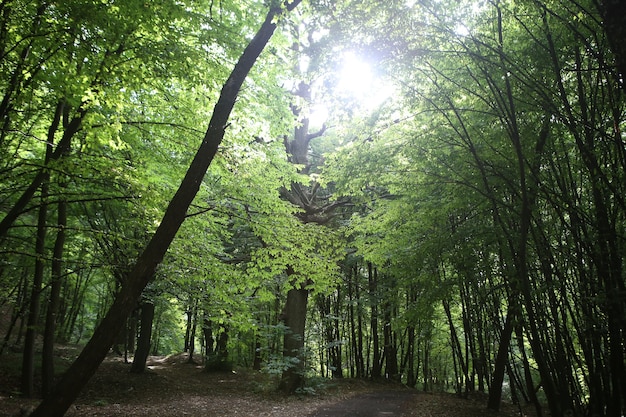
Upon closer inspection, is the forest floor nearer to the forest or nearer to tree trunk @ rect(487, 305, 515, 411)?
tree trunk @ rect(487, 305, 515, 411)

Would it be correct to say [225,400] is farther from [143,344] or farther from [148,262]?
[148,262]

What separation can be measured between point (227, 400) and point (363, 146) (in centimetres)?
840

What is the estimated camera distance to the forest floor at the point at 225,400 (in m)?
8.19

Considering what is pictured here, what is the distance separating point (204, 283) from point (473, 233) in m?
4.60

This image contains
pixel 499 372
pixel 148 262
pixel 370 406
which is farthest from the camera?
pixel 370 406

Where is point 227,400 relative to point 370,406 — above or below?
below

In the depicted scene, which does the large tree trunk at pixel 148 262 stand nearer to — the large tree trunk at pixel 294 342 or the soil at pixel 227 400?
the soil at pixel 227 400

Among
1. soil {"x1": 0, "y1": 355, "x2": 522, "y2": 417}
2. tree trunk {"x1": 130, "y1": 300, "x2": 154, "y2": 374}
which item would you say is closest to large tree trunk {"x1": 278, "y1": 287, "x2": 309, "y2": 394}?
soil {"x1": 0, "y1": 355, "x2": 522, "y2": 417}

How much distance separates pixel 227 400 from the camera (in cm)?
1027

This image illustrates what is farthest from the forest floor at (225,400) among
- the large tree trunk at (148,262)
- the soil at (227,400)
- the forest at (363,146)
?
the large tree trunk at (148,262)

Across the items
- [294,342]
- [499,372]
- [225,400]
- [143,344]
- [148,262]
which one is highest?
[148,262]

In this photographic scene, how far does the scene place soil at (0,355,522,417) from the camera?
819 centimetres

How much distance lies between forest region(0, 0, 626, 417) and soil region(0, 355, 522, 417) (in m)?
1.47

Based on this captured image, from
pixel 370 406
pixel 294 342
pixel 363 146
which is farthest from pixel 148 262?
pixel 370 406
